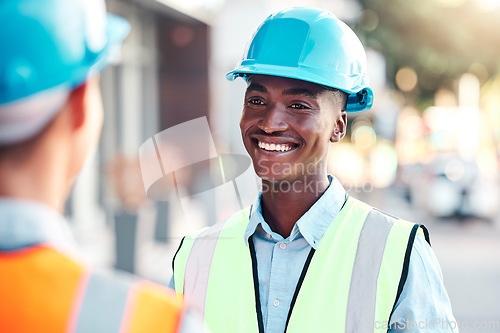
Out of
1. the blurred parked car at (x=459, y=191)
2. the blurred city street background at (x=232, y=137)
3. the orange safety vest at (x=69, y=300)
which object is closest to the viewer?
the orange safety vest at (x=69, y=300)

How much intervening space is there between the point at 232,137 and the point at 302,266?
50.3ft

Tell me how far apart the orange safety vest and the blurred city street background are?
166 centimetres

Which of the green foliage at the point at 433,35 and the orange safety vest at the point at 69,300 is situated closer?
the orange safety vest at the point at 69,300

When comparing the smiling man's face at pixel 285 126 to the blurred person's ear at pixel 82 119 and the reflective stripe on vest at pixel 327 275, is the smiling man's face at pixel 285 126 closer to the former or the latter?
the reflective stripe on vest at pixel 327 275

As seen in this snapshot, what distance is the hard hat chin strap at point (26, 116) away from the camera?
1.06 m

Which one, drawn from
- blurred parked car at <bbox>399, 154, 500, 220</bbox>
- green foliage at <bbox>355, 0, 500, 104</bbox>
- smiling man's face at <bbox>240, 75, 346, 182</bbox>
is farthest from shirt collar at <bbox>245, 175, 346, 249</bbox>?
green foliage at <bbox>355, 0, 500, 104</bbox>

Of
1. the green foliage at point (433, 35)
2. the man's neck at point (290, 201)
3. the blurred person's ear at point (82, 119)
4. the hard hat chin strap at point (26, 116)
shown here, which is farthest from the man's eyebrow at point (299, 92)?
the green foliage at point (433, 35)

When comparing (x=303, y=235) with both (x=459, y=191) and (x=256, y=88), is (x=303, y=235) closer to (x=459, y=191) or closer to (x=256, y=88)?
(x=256, y=88)

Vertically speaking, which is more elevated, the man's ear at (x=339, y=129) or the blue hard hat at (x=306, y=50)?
the blue hard hat at (x=306, y=50)

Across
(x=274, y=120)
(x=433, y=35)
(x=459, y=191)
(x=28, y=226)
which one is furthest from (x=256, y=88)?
(x=433, y=35)

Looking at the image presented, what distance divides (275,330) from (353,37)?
112cm

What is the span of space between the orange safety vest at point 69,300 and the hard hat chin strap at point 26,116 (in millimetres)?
180

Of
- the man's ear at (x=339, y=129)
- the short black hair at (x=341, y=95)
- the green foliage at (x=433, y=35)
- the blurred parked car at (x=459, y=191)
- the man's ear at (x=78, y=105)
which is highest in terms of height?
the green foliage at (x=433, y=35)

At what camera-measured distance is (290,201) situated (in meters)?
2.45
